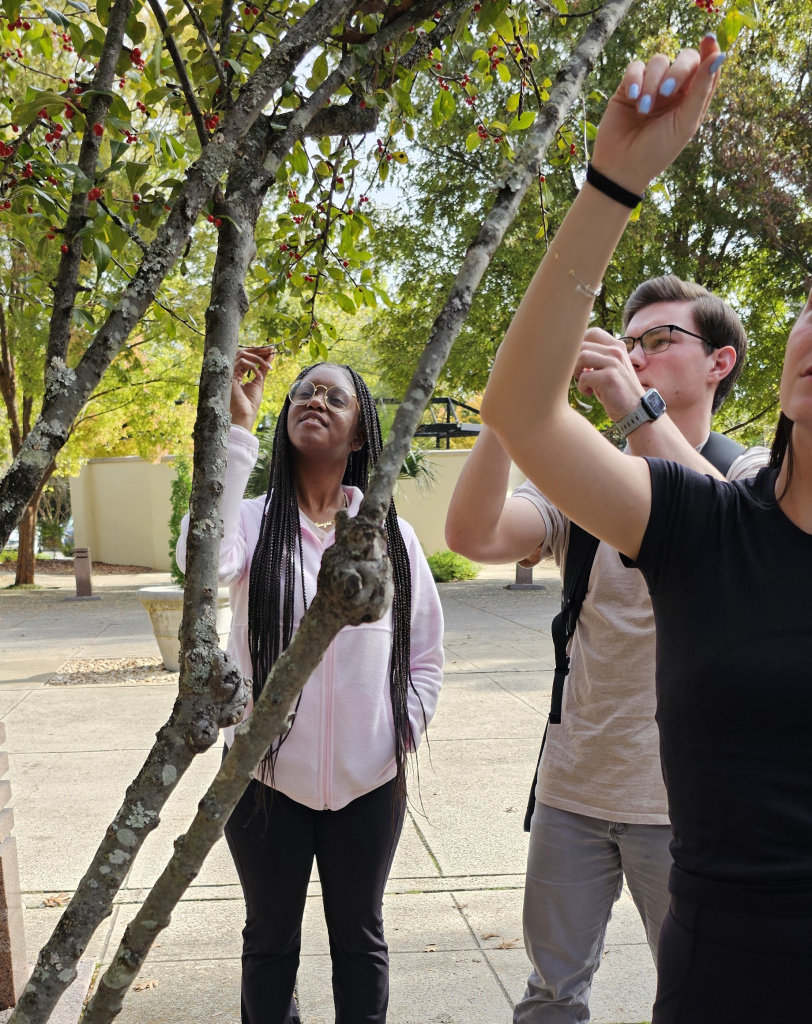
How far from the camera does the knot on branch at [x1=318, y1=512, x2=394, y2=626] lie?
1037 millimetres

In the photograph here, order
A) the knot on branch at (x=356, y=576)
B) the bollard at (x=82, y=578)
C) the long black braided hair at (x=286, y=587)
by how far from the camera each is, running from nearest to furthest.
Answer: the knot on branch at (x=356, y=576) → the long black braided hair at (x=286, y=587) → the bollard at (x=82, y=578)

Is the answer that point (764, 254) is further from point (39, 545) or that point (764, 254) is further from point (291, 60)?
point (39, 545)

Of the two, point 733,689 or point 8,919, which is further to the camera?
point 8,919

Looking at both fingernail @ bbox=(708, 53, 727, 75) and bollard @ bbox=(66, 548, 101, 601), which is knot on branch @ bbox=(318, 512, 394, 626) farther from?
bollard @ bbox=(66, 548, 101, 601)

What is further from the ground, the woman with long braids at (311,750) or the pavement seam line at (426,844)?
the woman with long braids at (311,750)

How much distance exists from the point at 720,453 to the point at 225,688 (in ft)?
4.72

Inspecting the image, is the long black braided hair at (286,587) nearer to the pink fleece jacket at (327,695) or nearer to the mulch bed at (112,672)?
the pink fleece jacket at (327,695)

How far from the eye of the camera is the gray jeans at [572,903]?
2117 mm

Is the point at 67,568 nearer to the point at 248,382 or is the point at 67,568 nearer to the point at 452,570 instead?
the point at 452,570

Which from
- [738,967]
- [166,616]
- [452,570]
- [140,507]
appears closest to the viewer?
[738,967]

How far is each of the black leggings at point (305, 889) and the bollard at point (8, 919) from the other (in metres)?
0.97

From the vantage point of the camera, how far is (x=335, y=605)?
1.05 m

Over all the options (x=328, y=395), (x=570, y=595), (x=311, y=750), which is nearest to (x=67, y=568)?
(x=328, y=395)

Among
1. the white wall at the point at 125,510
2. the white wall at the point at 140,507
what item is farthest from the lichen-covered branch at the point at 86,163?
the white wall at the point at 125,510
